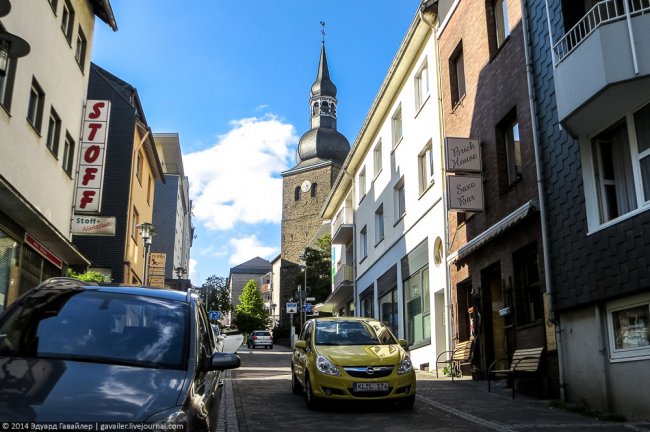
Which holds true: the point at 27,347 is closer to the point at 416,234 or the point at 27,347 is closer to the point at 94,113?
the point at 94,113

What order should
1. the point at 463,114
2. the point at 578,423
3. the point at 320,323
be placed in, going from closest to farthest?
the point at 578,423, the point at 320,323, the point at 463,114

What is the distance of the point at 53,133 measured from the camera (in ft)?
56.2

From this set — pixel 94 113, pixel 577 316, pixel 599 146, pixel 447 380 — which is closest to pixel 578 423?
pixel 577 316

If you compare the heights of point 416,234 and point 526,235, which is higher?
point 416,234

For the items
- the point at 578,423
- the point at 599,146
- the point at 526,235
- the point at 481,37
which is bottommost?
the point at 578,423

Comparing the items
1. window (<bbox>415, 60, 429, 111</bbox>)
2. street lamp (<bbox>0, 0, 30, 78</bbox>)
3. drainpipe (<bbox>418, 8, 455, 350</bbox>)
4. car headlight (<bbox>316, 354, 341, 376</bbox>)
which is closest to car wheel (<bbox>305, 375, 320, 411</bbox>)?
car headlight (<bbox>316, 354, 341, 376</bbox>)

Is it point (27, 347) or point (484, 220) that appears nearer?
point (27, 347)

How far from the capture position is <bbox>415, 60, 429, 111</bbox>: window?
22391 mm

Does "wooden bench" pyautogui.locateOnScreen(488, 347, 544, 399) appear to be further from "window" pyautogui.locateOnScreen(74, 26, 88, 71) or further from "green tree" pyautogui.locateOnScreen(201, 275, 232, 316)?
"green tree" pyautogui.locateOnScreen(201, 275, 232, 316)

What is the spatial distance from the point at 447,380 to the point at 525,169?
568cm

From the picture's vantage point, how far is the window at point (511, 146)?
49.3 feet

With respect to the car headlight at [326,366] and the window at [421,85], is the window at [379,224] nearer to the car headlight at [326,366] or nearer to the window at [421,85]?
the window at [421,85]

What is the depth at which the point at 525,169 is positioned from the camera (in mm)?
13961

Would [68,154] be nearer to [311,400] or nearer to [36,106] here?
[36,106]
